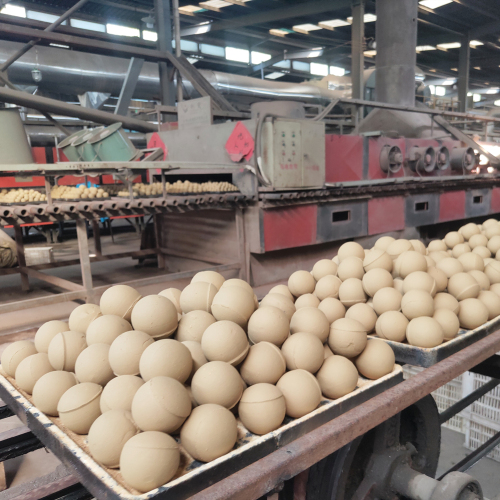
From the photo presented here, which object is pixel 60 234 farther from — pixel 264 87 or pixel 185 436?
pixel 185 436

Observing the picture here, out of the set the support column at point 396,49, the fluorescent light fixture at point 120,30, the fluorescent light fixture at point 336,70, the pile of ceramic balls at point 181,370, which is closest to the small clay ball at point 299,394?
the pile of ceramic balls at point 181,370

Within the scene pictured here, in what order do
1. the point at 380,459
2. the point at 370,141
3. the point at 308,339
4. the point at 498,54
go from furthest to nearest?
the point at 498,54
the point at 370,141
the point at 380,459
the point at 308,339

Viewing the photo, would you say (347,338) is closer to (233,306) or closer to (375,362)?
(375,362)

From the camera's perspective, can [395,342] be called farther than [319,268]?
No

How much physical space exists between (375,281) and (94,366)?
4.04ft

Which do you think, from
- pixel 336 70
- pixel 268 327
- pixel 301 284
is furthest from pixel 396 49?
pixel 336 70

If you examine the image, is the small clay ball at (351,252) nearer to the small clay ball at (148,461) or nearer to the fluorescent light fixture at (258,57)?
the small clay ball at (148,461)

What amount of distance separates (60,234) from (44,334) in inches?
348

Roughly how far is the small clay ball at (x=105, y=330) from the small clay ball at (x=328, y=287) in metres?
0.93

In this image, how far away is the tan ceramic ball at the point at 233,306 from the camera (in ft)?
4.93

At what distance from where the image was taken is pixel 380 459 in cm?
163

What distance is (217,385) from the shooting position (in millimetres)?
1197

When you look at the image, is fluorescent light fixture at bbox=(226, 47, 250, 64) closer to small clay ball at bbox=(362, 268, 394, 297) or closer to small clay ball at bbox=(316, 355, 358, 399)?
small clay ball at bbox=(362, 268, 394, 297)

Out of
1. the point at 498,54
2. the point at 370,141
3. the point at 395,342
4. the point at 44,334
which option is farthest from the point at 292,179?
the point at 498,54
